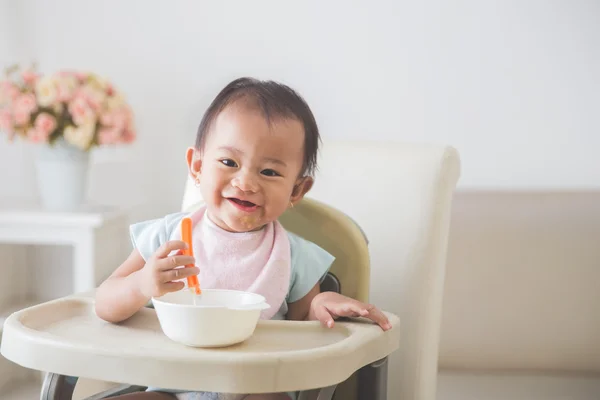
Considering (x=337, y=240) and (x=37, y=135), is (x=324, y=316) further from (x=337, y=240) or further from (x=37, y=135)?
(x=37, y=135)

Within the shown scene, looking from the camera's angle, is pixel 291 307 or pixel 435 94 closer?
pixel 291 307

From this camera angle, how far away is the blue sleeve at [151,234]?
1.30m

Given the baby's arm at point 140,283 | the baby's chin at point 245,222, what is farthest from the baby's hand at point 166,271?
the baby's chin at point 245,222

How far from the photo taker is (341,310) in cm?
117

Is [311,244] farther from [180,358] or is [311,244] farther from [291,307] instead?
[180,358]

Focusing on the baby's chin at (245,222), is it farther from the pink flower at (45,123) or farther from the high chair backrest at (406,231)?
the pink flower at (45,123)

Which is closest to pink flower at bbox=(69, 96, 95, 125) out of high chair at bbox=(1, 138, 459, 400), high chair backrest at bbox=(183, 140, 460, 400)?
high chair at bbox=(1, 138, 459, 400)

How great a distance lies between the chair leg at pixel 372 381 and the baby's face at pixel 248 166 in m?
0.28

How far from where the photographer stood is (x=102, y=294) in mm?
1188

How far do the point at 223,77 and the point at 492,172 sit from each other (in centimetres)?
84

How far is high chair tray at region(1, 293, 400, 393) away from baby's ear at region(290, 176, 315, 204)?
0.27 metres

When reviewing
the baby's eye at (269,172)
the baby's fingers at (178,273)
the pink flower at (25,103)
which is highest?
the pink flower at (25,103)

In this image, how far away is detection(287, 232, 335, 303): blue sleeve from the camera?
133 centimetres

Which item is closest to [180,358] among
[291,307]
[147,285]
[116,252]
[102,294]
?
[147,285]
